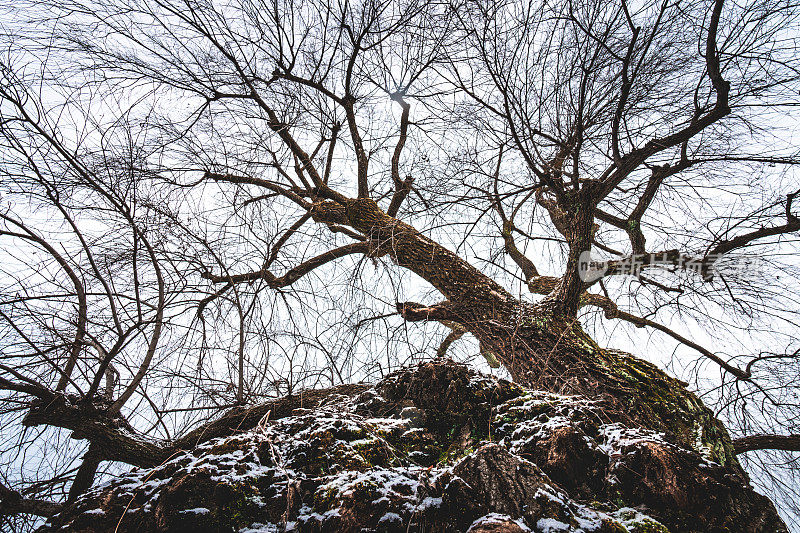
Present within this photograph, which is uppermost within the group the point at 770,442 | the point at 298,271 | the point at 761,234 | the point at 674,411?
the point at 298,271

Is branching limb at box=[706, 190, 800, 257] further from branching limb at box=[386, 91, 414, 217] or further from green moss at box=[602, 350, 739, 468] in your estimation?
branching limb at box=[386, 91, 414, 217]

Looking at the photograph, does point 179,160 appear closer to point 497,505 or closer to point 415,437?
point 415,437

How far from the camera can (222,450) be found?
1223mm

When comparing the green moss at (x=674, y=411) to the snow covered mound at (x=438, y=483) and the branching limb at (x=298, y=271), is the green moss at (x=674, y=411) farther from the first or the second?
the branching limb at (x=298, y=271)

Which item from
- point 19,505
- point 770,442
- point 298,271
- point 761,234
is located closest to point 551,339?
point 770,442

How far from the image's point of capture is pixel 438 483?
3.40 ft

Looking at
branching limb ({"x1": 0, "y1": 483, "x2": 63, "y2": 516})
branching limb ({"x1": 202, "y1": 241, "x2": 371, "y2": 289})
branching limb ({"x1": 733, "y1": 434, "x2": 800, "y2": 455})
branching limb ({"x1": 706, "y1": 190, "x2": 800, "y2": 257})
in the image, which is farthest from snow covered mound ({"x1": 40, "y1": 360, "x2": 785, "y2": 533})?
branching limb ({"x1": 706, "y1": 190, "x2": 800, "y2": 257})

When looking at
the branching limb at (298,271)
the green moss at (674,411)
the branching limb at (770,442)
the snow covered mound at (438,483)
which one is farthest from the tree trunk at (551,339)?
the branching limb at (770,442)

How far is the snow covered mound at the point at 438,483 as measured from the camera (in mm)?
959

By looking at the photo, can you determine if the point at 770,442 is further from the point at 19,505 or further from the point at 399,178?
the point at 19,505

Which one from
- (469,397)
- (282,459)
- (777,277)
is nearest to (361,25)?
(469,397)

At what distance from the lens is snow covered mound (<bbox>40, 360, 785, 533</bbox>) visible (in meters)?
0.96

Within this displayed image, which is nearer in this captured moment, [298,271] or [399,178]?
[298,271]

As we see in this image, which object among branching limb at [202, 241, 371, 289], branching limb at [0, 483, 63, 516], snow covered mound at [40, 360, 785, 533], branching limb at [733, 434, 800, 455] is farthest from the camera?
branching limb at [202, 241, 371, 289]
